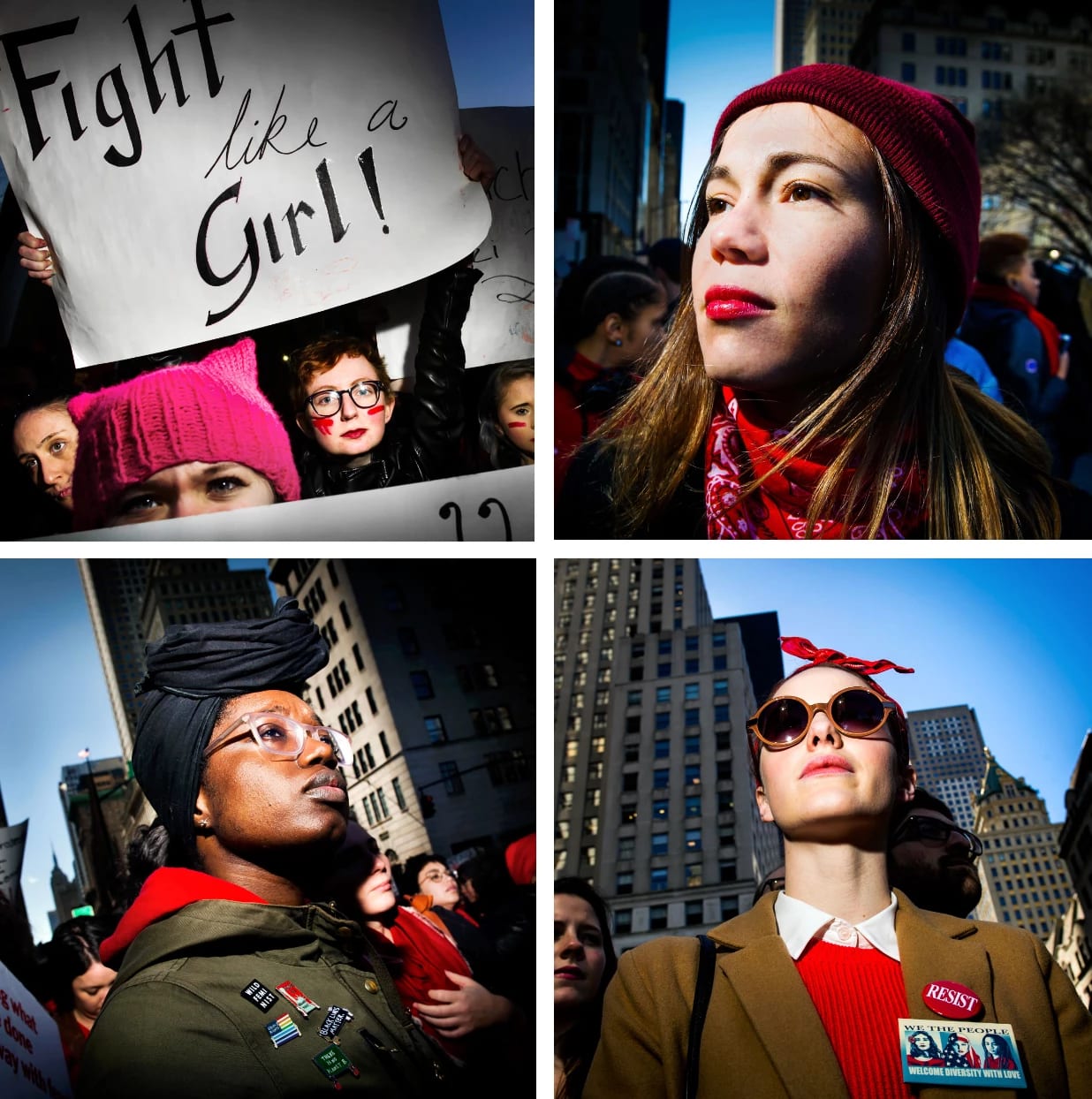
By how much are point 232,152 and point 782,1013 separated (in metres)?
1.74

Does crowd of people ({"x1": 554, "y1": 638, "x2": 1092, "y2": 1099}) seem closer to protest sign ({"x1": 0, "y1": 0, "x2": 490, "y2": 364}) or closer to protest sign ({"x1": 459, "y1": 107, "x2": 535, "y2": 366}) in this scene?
protest sign ({"x1": 459, "y1": 107, "x2": 535, "y2": 366})

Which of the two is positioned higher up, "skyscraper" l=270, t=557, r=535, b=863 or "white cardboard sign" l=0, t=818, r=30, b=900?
"skyscraper" l=270, t=557, r=535, b=863

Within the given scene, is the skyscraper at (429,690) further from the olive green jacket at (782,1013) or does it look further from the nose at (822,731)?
the nose at (822,731)

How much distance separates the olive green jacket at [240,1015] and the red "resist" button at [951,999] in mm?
822

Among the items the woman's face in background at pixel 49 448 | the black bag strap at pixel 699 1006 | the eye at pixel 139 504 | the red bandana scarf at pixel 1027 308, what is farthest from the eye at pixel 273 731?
the red bandana scarf at pixel 1027 308

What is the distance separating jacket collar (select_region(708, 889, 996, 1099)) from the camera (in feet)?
6.22

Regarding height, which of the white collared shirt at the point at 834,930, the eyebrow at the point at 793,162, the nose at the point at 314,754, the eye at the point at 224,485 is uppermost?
the eyebrow at the point at 793,162

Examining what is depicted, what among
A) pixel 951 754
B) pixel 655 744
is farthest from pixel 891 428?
pixel 655 744

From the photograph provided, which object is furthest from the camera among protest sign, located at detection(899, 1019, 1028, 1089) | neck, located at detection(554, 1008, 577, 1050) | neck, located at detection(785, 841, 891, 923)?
neck, located at detection(554, 1008, 577, 1050)

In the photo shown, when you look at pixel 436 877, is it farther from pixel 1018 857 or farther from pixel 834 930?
pixel 1018 857

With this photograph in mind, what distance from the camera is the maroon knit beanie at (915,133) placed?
1971 millimetres

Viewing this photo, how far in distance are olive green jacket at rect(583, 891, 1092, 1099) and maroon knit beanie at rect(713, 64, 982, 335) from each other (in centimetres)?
105

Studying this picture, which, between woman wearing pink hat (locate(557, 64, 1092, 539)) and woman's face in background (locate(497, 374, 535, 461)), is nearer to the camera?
woman wearing pink hat (locate(557, 64, 1092, 539))

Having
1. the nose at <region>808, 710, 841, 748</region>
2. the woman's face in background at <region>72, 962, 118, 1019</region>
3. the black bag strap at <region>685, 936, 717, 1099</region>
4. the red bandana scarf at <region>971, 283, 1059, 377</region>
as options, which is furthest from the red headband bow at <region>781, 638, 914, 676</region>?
the woman's face in background at <region>72, 962, 118, 1019</region>
